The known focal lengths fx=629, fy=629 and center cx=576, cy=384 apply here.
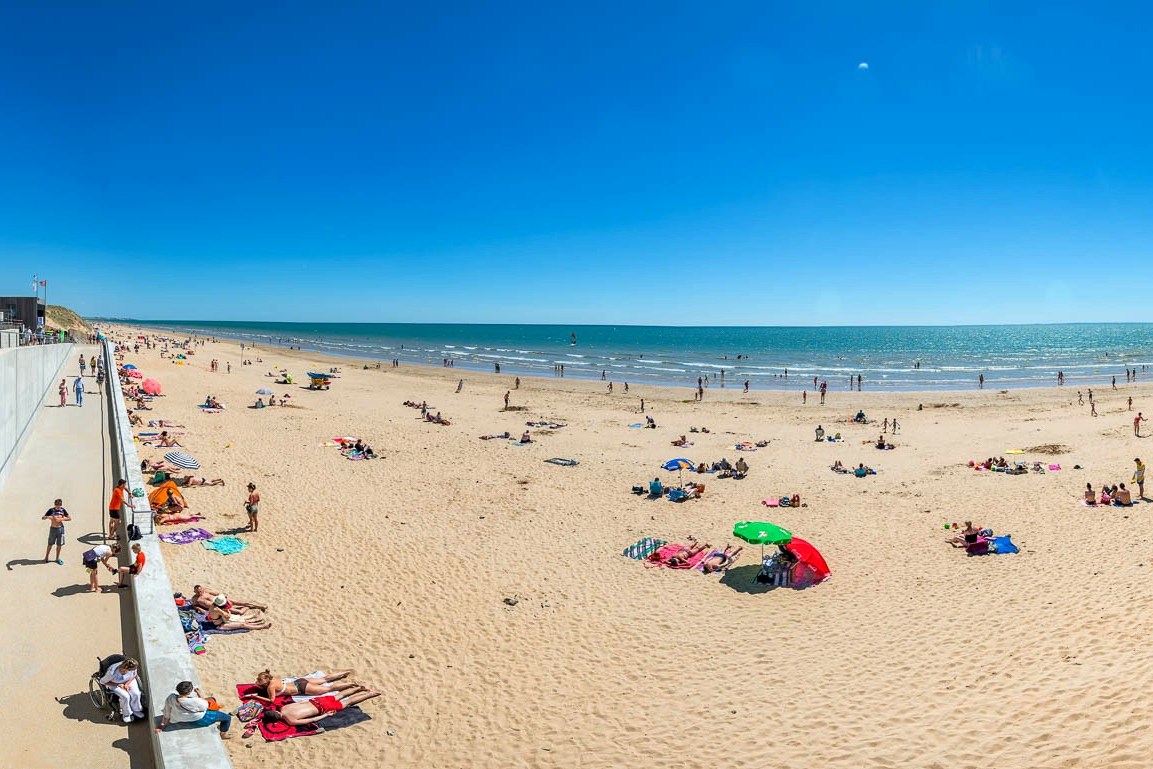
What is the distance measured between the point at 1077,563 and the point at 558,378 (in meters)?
45.2

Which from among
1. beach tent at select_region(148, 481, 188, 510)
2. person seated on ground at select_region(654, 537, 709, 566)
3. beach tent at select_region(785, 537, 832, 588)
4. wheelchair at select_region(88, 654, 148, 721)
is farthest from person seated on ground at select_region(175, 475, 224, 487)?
beach tent at select_region(785, 537, 832, 588)

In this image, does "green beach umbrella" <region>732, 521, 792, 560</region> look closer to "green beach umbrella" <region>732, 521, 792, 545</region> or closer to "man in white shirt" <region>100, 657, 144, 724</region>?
"green beach umbrella" <region>732, 521, 792, 545</region>

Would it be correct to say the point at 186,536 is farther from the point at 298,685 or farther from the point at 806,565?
the point at 806,565

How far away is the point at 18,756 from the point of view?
568 centimetres

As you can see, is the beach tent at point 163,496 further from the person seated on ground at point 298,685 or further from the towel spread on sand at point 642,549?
the towel spread on sand at point 642,549

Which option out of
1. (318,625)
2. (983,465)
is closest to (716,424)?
(983,465)

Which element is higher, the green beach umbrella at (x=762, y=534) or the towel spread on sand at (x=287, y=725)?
the green beach umbrella at (x=762, y=534)

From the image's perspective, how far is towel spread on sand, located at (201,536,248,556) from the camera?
41.1ft

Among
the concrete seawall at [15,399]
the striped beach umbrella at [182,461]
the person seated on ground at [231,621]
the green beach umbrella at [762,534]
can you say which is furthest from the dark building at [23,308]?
the green beach umbrella at [762,534]

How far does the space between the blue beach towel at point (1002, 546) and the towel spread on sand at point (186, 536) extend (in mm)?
16493

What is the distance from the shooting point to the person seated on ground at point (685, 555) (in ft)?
42.5

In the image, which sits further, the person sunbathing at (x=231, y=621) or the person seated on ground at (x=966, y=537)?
the person seated on ground at (x=966, y=537)

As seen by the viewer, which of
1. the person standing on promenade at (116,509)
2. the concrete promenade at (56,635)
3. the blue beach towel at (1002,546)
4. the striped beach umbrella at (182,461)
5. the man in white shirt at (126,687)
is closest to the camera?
the concrete promenade at (56,635)

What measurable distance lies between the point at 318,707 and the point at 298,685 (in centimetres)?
53
